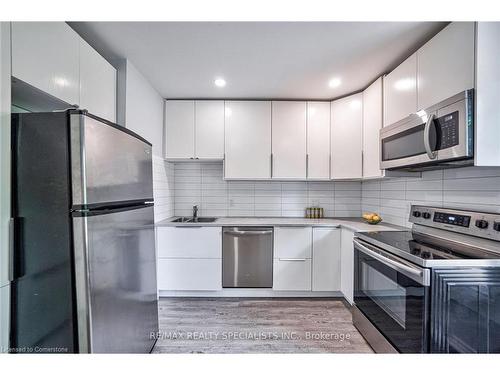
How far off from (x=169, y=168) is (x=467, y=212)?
112 inches

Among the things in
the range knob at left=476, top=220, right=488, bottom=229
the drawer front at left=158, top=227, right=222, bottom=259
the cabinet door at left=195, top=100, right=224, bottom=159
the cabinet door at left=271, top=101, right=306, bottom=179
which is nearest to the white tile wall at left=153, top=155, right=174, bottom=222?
the drawer front at left=158, top=227, right=222, bottom=259

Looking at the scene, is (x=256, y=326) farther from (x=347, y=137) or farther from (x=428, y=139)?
(x=347, y=137)

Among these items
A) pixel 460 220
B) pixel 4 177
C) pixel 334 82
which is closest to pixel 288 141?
pixel 334 82

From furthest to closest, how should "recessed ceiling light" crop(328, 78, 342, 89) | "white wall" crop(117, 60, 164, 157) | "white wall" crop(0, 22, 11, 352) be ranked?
1. "recessed ceiling light" crop(328, 78, 342, 89)
2. "white wall" crop(117, 60, 164, 157)
3. "white wall" crop(0, 22, 11, 352)

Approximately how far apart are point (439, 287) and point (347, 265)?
1.17 metres

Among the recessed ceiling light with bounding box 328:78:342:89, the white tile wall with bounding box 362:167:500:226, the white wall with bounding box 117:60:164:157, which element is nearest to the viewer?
the white tile wall with bounding box 362:167:500:226

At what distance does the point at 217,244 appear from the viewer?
2.52 metres

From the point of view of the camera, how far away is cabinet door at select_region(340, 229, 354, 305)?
86.8 inches

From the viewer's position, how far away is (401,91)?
185 centimetres

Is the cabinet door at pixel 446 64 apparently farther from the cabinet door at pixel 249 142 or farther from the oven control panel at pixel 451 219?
the cabinet door at pixel 249 142

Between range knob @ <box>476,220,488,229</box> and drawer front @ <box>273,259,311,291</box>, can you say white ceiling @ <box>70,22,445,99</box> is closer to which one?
range knob @ <box>476,220,488,229</box>

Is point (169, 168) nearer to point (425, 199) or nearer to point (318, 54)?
point (318, 54)

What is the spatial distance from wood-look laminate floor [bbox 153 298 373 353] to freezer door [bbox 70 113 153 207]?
1.23m
